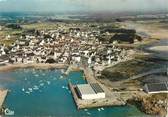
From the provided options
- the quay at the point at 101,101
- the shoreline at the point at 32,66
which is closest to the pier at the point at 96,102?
the quay at the point at 101,101

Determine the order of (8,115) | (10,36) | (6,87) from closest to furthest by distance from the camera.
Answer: (8,115) < (6,87) < (10,36)

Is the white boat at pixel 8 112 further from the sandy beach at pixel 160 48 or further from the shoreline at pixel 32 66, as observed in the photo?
the sandy beach at pixel 160 48

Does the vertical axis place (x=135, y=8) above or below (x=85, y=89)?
above

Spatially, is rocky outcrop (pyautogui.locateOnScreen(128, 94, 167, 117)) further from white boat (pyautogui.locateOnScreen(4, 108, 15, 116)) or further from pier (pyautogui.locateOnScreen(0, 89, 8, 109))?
pier (pyautogui.locateOnScreen(0, 89, 8, 109))

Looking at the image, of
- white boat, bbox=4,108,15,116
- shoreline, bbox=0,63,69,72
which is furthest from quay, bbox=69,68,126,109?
white boat, bbox=4,108,15,116

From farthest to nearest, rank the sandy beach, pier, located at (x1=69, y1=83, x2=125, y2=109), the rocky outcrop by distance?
1. the sandy beach
2. pier, located at (x1=69, y1=83, x2=125, y2=109)
3. the rocky outcrop

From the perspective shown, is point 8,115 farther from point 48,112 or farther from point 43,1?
point 43,1

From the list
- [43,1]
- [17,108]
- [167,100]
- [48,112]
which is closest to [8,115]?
[17,108]

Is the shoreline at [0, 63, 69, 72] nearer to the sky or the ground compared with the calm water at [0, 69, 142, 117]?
nearer to the sky
